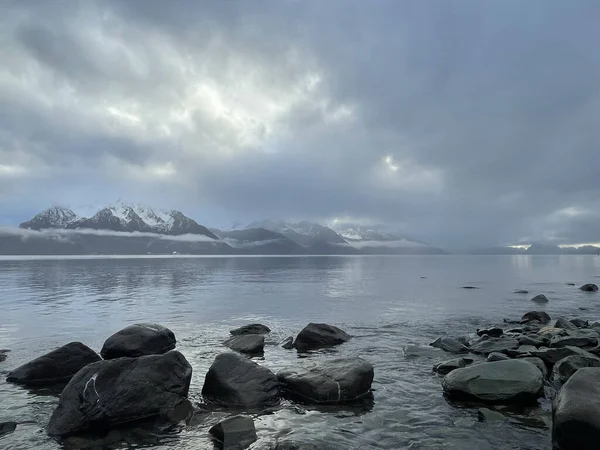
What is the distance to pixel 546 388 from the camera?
1492cm

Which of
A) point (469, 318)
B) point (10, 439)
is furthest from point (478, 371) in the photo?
point (469, 318)

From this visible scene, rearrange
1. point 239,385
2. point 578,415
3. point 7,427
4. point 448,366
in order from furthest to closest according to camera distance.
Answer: point 448,366
point 239,385
point 7,427
point 578,415

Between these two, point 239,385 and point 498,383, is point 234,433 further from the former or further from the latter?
point 498,383

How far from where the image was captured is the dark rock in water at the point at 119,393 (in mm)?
12023

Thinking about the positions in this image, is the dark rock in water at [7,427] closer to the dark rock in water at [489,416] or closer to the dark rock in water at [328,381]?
the dark rock in water at [328,381]

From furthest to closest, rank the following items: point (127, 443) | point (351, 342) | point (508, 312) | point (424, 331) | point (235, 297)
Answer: point (235, 297) < point (508, 312) < point (424, 331) < point (351, 342) < point (127, 443)

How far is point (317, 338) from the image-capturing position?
77.7ft

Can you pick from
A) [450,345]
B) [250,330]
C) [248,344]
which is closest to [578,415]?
[450,345]

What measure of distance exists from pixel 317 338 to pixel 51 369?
1382 centimetres

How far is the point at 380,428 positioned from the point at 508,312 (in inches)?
1247

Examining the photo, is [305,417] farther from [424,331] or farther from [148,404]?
[424,331]

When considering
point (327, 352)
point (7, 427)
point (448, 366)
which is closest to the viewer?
point (7, 427)

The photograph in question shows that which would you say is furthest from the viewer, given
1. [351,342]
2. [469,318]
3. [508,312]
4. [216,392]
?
[508,312]

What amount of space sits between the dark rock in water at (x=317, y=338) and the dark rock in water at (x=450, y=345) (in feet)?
18.5
